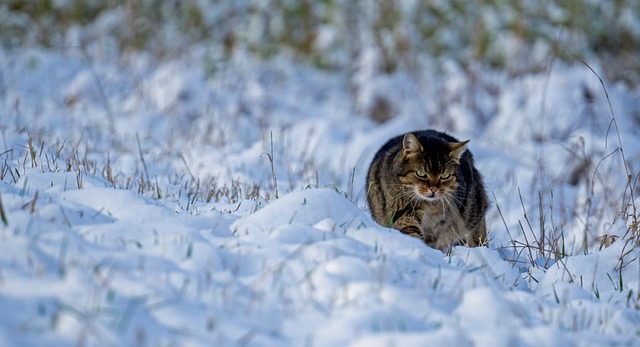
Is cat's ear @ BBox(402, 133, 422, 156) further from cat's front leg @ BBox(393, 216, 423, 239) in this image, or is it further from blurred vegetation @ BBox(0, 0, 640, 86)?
blurred vegetation @ BBox(0, 0, 640, 86)

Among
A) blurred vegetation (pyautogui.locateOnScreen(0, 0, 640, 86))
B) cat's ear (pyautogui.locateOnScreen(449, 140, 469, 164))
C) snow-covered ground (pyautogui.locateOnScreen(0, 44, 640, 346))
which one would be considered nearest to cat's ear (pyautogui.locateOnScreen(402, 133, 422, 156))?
cat's ear (pyautogui.locateOnScreen(449, 140, 469, 164))

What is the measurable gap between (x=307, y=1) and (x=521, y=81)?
501 cm

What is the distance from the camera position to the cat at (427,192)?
4.73 m

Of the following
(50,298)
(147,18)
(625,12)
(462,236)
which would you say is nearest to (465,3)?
(625,12)

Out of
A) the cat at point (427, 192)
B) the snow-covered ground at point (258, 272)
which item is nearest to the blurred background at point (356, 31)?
the snow-covered ground at point (258, 272)

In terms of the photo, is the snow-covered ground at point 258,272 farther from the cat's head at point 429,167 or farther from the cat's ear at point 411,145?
the cat's ear at point 411,145

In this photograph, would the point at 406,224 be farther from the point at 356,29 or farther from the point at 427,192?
the point at 356,29

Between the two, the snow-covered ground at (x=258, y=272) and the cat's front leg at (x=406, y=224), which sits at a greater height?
the snow-covered ground at (x=258, y=272)

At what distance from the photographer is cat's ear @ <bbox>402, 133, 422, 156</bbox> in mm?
4721

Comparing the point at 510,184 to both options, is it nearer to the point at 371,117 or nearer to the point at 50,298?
the point at 371,117

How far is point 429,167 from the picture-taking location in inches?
185

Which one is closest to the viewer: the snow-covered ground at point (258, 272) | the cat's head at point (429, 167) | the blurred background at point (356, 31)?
the snow-covered ground at point (258, 272)

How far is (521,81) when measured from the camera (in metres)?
11.0

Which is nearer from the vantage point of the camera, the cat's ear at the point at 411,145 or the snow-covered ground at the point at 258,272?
the snow-covered ground at the point at 258,272
